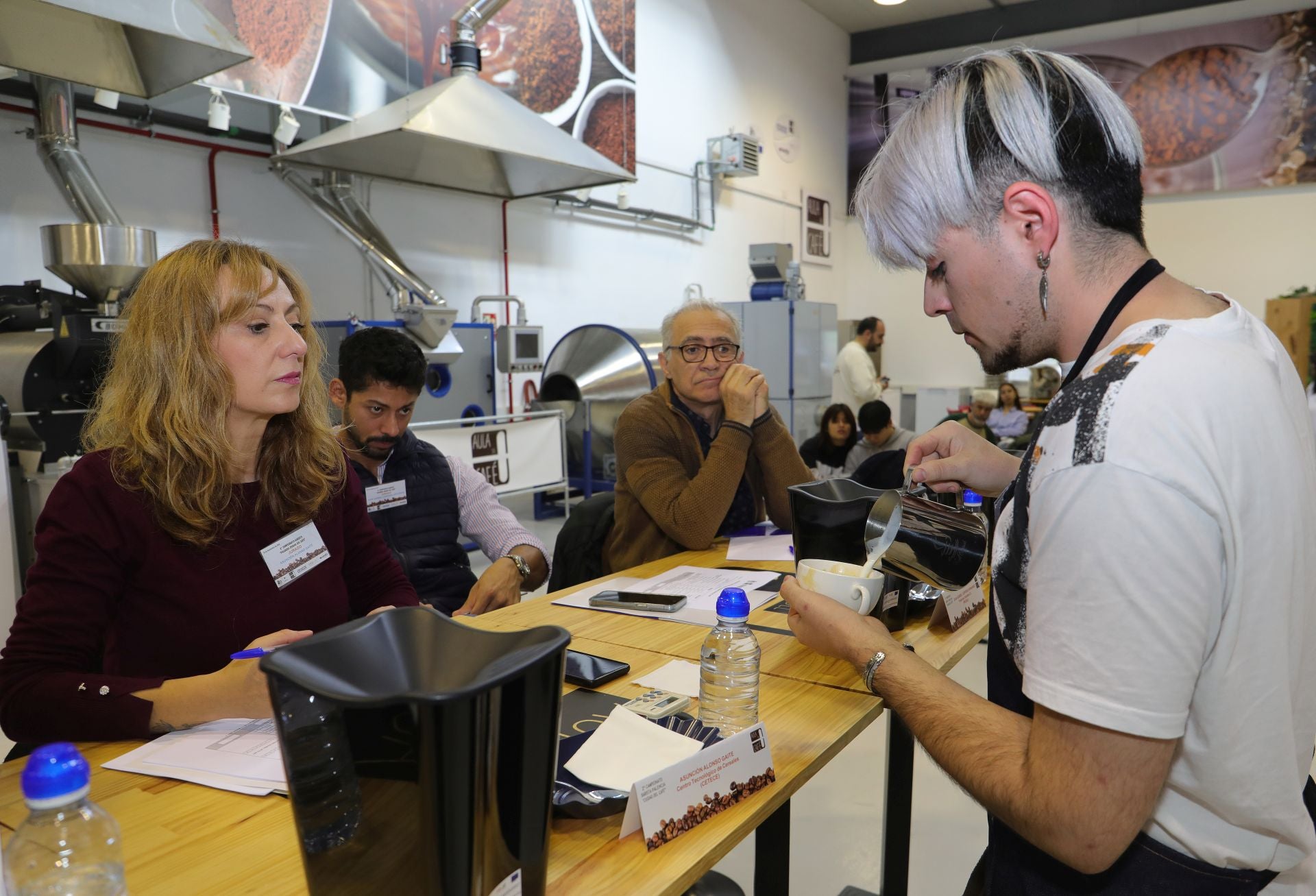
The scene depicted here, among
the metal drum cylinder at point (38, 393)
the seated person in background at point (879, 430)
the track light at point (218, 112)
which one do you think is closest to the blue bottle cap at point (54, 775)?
the metal drum cylinder at point (38, 393)

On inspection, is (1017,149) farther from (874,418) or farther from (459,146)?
(874,418)

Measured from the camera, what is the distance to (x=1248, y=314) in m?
0.85

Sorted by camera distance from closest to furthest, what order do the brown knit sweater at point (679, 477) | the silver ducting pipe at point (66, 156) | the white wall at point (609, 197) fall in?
the brown knit sweater at point (679, 477) < the silver ducting pipe at point (66, 156) < the white wall at point (609, 197)

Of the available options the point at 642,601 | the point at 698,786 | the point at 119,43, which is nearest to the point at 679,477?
the point at 642,601

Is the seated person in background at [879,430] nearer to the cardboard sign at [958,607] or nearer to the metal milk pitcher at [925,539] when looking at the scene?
the cardboard sign at [958,607]

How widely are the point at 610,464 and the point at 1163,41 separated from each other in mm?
7036

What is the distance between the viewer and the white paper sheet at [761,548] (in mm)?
2029

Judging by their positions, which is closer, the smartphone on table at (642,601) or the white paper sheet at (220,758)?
the white paper sheet at (220,758)

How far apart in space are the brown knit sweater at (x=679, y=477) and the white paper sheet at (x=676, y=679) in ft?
2.81

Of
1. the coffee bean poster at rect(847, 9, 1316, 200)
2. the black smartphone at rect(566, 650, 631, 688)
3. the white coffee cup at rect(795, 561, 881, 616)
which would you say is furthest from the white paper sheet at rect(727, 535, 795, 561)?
the coffee bean poster at rect(847, 9, 1316, 200)

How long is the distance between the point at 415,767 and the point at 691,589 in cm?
120

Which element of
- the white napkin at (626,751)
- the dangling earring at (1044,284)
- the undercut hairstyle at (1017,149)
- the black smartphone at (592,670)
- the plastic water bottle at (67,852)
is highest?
the undercut hairstyle at (1017,149)

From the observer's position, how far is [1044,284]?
0.88 m

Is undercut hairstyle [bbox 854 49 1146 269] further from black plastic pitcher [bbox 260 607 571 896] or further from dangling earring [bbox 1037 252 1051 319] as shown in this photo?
black plastic pitcher [bbox 260 607 571 896]
